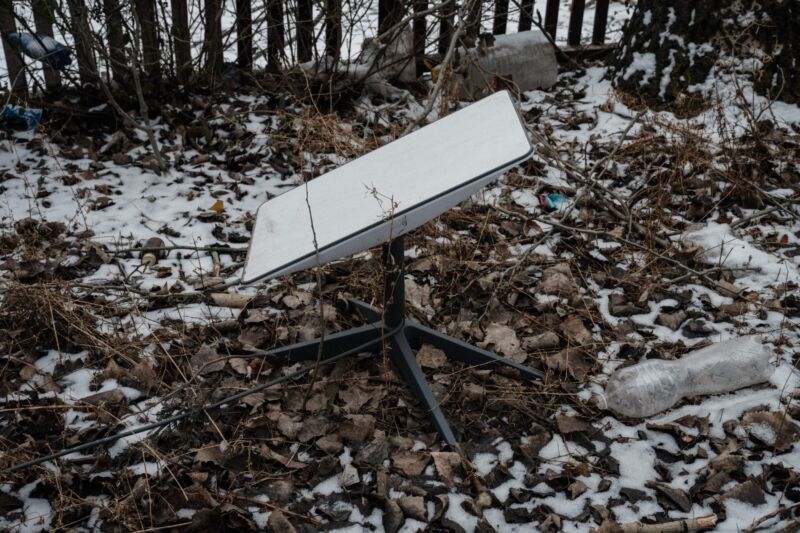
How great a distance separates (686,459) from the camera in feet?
7.35

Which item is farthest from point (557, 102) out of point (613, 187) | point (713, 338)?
point (713, 338)

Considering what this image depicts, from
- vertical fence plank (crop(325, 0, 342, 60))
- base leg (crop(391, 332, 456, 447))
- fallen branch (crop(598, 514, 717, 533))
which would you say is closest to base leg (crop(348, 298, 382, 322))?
base leg (crop(391, 332, 456, 447))

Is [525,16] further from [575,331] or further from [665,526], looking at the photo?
[665,526]

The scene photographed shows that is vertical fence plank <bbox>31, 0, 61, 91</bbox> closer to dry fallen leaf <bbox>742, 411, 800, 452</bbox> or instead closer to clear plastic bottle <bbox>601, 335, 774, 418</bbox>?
Answer: clear plastic bottle <bbox>601, 335, 774, 418</bbox>

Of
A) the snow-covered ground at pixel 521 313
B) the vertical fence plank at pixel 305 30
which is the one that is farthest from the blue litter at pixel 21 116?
the vertical fence plank at pixel 305 30

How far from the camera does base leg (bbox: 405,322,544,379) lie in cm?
257

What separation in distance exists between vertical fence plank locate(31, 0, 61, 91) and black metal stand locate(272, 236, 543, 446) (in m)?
2.63

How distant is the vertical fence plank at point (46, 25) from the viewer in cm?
395

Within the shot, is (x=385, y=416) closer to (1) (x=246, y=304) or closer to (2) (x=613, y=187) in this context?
(1) (x=246, y=304)

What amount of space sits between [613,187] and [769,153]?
3.07 ft

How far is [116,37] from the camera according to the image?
456 centimetres

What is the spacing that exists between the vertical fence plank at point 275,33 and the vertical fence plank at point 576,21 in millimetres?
2378

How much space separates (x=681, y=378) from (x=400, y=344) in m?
1.01

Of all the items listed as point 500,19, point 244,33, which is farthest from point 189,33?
point 500,19
